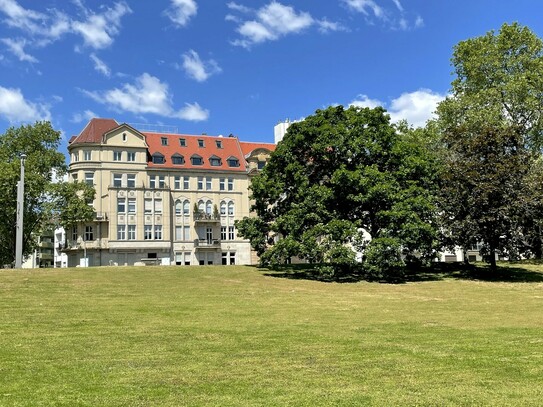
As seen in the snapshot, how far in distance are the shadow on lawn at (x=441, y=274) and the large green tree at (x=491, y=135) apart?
6.12ft

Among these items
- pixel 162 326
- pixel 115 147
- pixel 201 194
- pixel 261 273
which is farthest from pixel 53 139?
pixel 162 326

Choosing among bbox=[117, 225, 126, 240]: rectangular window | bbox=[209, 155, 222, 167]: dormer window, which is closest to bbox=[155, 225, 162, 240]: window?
bbox=[117, 225, 126, 240]: rectangular window

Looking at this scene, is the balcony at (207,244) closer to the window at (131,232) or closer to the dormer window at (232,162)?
the window at (131,232)

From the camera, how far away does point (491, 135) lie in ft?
129

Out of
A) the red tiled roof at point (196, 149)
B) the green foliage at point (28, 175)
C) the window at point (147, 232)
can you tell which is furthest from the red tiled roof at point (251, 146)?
the green foliage at point (28, 175)

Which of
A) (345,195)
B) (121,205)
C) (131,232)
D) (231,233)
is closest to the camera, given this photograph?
(345,195)

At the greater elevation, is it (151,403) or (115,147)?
(115,147)

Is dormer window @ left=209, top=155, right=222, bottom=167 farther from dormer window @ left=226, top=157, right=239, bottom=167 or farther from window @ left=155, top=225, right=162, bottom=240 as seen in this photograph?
window @ left=155, top=225, right=162, bottom=240

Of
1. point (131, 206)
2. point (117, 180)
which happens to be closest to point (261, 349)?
point (131, 206)

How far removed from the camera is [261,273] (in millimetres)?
39844

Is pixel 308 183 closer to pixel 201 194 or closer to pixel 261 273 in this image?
pixel 261 273

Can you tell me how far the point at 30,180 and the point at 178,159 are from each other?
24.3 metres

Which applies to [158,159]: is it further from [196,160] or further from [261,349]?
[261,349]

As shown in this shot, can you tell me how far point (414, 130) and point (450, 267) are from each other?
16879mm
